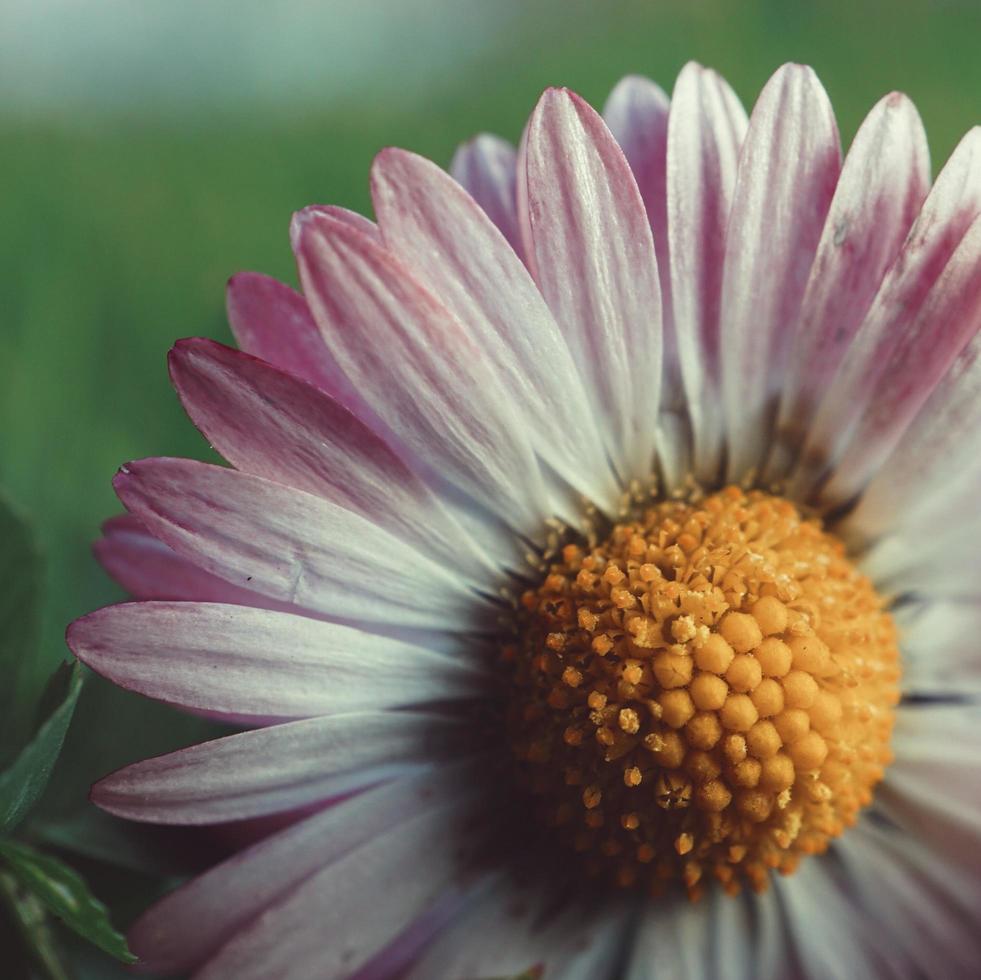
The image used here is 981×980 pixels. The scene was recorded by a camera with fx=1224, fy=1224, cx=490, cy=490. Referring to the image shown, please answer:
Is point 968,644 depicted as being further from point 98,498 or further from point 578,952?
point 98,498

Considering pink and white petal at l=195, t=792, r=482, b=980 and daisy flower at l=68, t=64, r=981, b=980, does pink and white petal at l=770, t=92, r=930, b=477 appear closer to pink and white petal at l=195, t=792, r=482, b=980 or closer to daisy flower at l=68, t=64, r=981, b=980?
daisy flower at l=68, t=64, r=981, b=980

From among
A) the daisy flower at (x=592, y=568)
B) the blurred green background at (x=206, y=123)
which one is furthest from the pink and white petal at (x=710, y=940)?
the blurred green background at (x=206, y=123)

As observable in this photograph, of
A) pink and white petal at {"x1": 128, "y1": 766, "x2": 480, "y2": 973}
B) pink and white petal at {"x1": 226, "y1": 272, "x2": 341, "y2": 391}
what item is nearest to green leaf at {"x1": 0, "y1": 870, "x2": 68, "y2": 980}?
pink and white petal at {"x1": 128, "y1": 766, "x2": 480, "y2": 973}

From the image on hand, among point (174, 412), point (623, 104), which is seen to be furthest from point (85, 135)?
point (623, 104)

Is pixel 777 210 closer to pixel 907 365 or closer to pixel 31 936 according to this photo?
pixel 907 365

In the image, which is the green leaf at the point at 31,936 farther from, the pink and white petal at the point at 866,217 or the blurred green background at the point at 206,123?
the pink and white petal at the point at 866,217

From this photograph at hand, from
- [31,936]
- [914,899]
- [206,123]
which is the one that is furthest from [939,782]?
[206,123]
